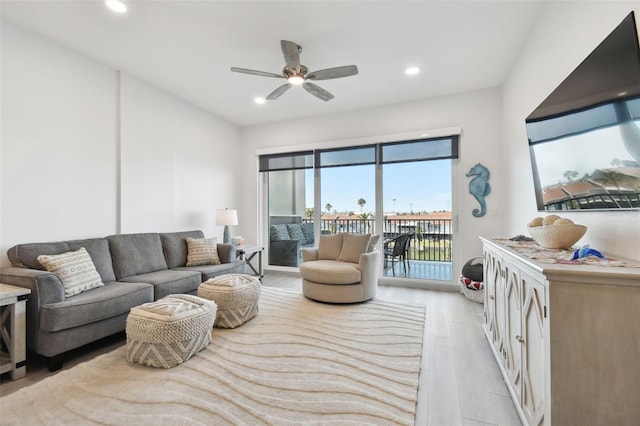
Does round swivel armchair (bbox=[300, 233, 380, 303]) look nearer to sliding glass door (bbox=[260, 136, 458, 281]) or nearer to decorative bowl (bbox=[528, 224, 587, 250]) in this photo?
sliding glass door (bbox=[260, 136, 458, 281])

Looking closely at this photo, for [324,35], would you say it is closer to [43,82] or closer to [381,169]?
[381,169]

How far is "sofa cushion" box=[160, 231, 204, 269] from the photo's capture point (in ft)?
11.4

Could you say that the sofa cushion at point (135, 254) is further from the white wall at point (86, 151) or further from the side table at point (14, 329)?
the side table at point (14, 329)

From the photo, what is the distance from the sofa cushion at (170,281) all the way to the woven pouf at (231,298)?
41cm

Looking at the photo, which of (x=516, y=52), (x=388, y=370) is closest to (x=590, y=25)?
(x=516, y=52)

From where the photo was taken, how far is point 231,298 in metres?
2.56

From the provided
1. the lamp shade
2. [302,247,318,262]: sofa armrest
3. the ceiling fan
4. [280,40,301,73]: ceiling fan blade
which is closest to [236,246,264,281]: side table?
the lamp shade

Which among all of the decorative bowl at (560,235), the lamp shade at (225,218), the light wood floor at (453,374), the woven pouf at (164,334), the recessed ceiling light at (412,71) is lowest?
the light wood floor at (453,374)

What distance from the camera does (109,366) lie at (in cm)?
195

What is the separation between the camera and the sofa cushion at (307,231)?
5.03 meters

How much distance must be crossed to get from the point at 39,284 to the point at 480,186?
473 centimetres

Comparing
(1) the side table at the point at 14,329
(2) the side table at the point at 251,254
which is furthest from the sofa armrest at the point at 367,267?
(1) the side table at the point at 14,329

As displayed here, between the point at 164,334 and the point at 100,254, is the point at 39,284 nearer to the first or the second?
the point at 100,254

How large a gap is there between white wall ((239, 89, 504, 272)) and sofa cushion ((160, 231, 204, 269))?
2.55 m
